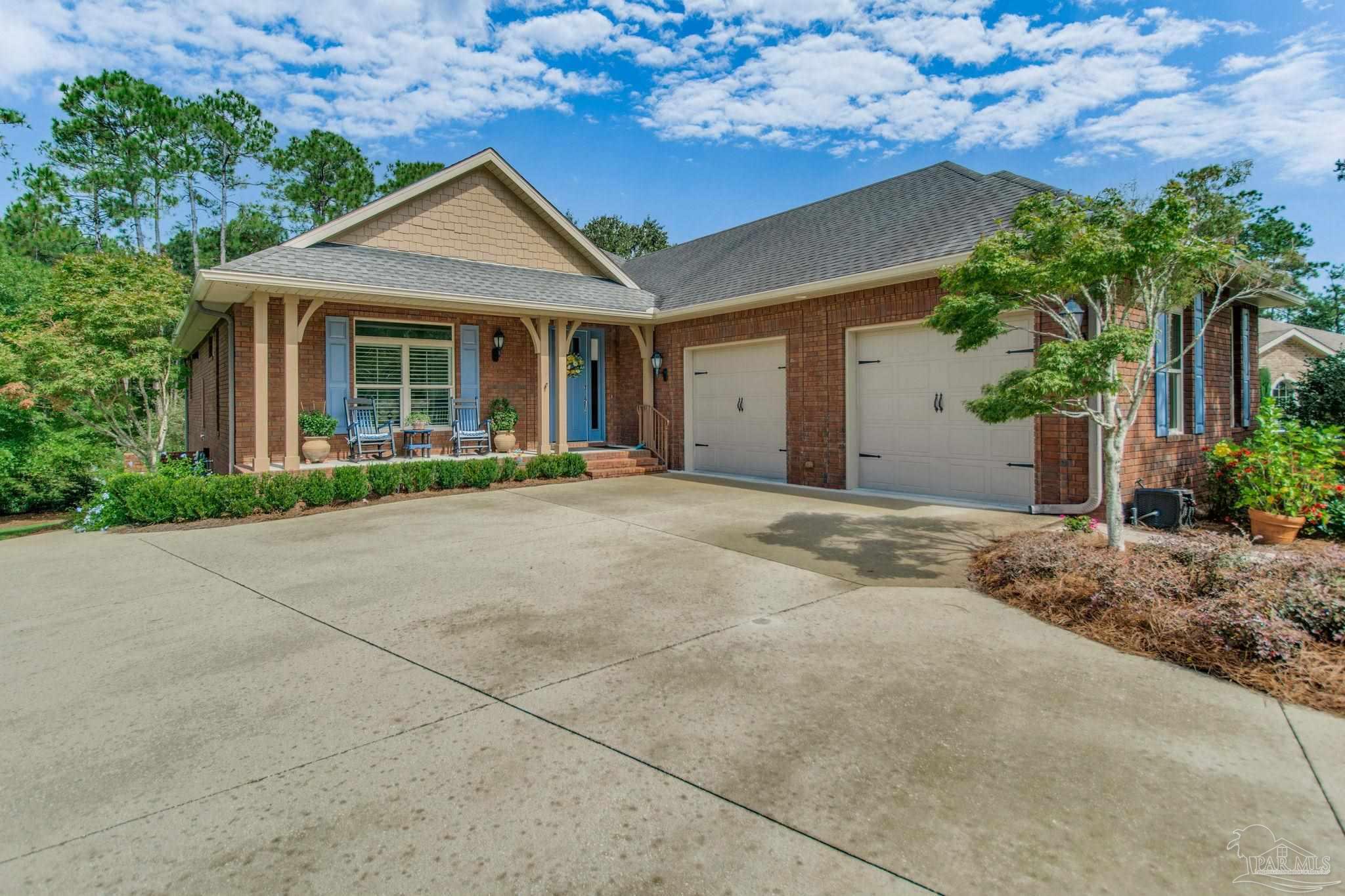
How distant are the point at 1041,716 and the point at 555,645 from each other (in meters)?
2.51

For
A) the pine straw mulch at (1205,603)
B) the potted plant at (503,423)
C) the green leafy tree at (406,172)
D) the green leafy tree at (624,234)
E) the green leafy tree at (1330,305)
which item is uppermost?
the green leafy tree at (406,172)

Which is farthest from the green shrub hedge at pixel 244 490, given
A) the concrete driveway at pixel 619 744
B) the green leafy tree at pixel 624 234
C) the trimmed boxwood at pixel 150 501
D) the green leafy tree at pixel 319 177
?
the green leafy tree at pixel 624 234

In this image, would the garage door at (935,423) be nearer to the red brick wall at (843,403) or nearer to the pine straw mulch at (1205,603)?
the red brick wall at (843,403)

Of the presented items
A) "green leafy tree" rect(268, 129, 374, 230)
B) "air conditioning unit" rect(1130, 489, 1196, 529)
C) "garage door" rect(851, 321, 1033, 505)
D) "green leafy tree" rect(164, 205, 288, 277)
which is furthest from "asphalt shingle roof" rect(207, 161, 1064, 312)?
"green leafy tree" rect(164, 205, 288, 277)

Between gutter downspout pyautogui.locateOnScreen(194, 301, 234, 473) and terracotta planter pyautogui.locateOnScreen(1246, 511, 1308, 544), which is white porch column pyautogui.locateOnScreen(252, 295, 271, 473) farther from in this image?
terracotta planter pyautogui.locateOnScreen(1246, 511, 1308, 544)

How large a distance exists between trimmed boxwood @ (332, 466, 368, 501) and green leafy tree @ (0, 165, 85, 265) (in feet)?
87.5

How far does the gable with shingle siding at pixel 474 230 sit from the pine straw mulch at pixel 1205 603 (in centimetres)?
1054

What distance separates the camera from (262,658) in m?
3.79

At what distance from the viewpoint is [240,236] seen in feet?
98.4

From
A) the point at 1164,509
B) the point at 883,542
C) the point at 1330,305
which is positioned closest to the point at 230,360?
the point at 883,542

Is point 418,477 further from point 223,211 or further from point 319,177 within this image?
point 223,211

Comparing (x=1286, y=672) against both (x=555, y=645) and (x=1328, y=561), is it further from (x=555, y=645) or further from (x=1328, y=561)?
(x=555, y=645)

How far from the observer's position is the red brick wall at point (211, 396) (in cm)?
1152

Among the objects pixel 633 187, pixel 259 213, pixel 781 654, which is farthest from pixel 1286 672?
pixel 259 213
